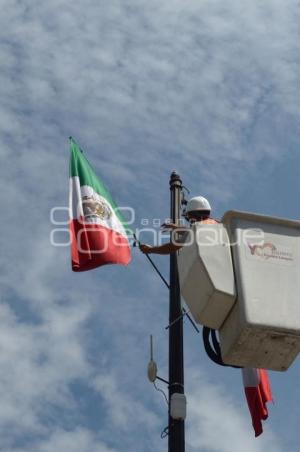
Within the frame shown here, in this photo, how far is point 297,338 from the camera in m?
3.15

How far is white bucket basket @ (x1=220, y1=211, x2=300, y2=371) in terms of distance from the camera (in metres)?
3.08

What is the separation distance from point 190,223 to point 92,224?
3.52m

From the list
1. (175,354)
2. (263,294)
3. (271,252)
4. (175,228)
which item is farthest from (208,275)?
(175,354)

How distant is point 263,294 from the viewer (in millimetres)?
3115

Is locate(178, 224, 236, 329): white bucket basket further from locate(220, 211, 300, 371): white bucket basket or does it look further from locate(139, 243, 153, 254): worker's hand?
locate(139, 243, 153, 254): worker's hand

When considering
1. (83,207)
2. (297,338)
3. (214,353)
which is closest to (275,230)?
(297,338)

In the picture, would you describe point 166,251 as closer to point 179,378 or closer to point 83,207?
point 179,378

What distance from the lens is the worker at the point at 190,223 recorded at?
14.0 ft

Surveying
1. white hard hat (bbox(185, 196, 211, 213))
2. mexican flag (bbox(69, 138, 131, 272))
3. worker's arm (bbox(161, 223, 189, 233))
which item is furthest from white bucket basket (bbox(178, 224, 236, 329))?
mexican flag (bbox(69, 138, 131, 272))

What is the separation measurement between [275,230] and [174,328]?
Result: 329 centimetres

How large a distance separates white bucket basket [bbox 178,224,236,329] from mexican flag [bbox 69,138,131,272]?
4806mm

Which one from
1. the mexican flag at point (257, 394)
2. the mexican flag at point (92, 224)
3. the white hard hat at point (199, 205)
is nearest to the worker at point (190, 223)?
the white hard hat at point (199, 205)

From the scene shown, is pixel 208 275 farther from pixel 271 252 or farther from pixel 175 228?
pixel 175 228

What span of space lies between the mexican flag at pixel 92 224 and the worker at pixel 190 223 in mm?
2673
